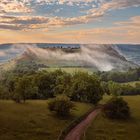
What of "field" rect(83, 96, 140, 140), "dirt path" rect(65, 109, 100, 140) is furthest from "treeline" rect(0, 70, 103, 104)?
"field" rect(83, 96, 140, 140)

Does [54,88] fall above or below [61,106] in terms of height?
below

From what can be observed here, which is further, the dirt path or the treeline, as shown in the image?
the treeline

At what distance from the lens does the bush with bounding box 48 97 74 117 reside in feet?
379

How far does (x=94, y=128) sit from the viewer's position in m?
101

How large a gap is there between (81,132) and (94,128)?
8983 millimetres

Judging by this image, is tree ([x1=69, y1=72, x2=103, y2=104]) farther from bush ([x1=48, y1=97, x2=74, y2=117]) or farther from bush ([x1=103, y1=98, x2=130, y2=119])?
bush ([x1=48, y1=97, x2=74, y2=117])

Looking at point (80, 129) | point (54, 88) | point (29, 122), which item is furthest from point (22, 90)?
point (80, 129)

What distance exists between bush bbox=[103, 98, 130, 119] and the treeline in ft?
74.2

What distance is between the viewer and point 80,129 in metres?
98.0

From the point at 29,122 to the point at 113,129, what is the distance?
25277mm

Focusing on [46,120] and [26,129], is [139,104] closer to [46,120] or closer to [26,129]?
[46,120]

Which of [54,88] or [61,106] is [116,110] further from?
[54,88]

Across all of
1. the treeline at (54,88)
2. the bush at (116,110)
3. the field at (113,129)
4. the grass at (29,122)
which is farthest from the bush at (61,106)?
the treeline at (54,88)

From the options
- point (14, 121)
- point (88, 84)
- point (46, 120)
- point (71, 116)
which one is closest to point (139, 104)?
point (88, 84)
